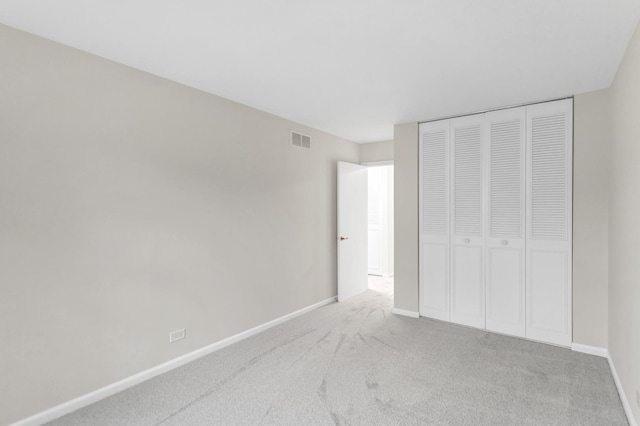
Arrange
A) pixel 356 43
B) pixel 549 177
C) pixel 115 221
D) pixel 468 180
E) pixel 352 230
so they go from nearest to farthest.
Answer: pixel 356 43
pixel 115 221
pixel 549 177
pixel 468 180
pixel 352 230

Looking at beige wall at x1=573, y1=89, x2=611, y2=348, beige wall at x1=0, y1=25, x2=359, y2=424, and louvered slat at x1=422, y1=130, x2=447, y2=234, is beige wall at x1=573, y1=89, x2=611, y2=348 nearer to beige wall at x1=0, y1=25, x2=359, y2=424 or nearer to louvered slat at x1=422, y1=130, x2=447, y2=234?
louvered slat at x1=422, y1=130, x2=447, y2=234

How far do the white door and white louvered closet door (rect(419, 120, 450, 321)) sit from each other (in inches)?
47.5

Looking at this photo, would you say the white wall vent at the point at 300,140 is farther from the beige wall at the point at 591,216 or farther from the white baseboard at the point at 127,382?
the beige wall at the point at 591,216

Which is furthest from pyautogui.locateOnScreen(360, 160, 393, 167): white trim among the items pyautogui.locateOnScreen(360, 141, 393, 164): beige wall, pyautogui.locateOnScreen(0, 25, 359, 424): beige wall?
pyautogui.locateOnScreen(0, 25, 359, 424): beige wall

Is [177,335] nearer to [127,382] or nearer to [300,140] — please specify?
[127,382]

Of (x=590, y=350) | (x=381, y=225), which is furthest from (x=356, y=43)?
(x=381, y=225)

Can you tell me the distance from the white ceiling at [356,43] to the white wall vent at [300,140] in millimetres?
909

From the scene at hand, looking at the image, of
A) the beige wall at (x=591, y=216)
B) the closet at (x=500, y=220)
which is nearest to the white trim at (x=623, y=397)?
the beige wall at (x=591, y=216)

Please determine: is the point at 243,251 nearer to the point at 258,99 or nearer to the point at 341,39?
the point at 258,99

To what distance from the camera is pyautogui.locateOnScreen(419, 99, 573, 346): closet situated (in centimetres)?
336

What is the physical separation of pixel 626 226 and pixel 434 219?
2001 mm

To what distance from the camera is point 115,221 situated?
2551mm

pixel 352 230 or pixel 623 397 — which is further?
pixel 352 230

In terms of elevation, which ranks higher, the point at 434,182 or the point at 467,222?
the point at 434,182
